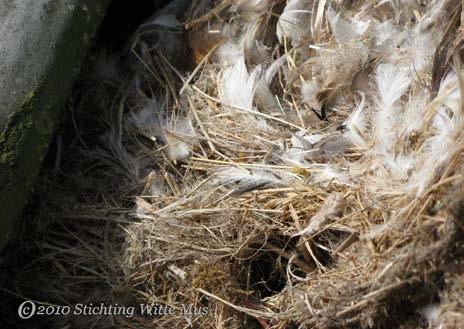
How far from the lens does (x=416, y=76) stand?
2.05 m

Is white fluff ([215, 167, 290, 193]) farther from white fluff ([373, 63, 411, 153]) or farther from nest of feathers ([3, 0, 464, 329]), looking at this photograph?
white fluff ([373, 63, 411, 153])

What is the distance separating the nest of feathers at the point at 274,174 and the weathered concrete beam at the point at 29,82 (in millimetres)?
237

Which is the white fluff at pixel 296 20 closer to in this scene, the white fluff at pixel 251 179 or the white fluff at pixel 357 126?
the white fluff at pixel 357 126

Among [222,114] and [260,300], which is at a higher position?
[222,114]

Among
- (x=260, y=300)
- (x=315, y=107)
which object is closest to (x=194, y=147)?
(x=315, y=107)

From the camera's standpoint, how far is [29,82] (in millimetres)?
2012

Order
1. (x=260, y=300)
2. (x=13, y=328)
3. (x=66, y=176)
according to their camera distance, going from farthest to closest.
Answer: (x=66, y=176)
(x=13, y=328)
(x=260, y=300)

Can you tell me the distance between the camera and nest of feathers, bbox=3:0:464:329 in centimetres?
180

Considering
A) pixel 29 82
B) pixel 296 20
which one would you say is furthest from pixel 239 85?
pixel 29 82

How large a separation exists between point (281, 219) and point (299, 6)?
2.23 feet

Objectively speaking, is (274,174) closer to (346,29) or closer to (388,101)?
(388,101)

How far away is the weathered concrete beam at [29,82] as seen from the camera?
6.46ft

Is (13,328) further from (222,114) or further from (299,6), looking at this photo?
(299,6)

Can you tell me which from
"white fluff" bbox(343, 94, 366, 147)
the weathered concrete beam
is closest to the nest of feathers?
"white fluff" bbox(343, 94, 366, 147)
